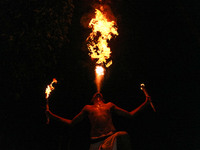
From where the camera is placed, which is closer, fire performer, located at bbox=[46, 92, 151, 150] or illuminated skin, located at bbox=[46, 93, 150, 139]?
fire performer, located at bbox=[46, 92, 151, 150]

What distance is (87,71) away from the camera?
620 centimetres

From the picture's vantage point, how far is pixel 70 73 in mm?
6117

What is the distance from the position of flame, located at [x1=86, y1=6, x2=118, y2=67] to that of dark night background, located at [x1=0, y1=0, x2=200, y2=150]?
215 mm

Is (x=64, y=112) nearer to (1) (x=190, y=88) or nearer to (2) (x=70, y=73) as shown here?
(2) (x=70, y=73)

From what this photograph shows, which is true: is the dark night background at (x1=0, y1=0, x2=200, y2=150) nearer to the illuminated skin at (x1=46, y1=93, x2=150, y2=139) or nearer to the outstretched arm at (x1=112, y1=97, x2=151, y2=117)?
the illuminated skin at (x1=46, y1=93, x2=150, y2=139)

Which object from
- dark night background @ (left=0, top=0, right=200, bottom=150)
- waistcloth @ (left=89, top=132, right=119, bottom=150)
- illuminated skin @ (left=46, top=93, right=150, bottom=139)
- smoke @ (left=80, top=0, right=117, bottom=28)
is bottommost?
waistcloth @ (left=89, top=132, right=119, bottom=150)

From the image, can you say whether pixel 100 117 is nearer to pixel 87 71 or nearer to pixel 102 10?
pixel 87 71

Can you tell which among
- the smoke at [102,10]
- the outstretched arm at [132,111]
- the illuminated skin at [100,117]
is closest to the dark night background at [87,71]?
the smoke at [102,10]

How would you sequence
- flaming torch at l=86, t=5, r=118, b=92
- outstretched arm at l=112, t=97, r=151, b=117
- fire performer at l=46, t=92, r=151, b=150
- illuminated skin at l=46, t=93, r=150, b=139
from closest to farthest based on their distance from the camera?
fire performer at l=46, t=92, r=151, b=150 → illuminated skin at l=46, t=93, r=150, b=139 → outstretched arm at l=112, t=97, r=151, b=117 → flaming torch at l=86, t=5, r=118, b=92

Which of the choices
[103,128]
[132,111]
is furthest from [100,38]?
[103,128]

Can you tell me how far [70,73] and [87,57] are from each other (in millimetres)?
736

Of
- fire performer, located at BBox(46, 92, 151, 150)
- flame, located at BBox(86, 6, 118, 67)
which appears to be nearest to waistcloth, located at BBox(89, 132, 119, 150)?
fire performer, located at BBox(46, 92, 151, 150)

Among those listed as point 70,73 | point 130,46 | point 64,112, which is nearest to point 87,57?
point 70,73

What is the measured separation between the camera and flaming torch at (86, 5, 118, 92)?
6.04 metres
